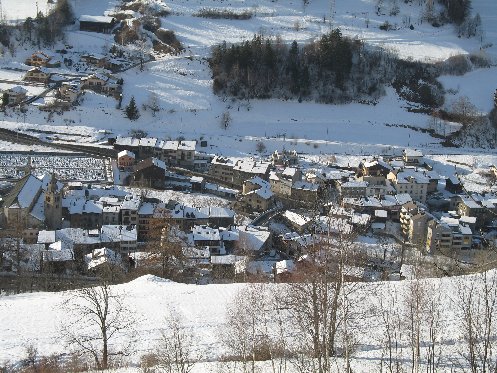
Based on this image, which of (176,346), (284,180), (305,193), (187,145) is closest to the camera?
(176,346)

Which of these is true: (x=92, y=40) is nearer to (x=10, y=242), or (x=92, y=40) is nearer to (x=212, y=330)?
(x=10, y=242)

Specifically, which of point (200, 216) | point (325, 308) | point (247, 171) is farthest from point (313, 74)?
point (325, 308)

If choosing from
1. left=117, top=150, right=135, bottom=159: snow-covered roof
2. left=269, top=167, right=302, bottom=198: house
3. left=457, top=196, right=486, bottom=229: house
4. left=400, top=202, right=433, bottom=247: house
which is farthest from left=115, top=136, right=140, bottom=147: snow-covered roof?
left=457, top=196, right=486, bottom=229: house

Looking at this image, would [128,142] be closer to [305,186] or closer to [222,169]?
[222,169]

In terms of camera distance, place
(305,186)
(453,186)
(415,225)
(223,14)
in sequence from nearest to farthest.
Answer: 1. (415,225)
2. (305,186)
3. (453,186)
4. (223,14)

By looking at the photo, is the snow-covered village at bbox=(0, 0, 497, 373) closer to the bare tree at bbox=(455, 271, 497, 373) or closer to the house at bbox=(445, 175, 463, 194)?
the bare tree at bbox=(455, 271, 497, 373)

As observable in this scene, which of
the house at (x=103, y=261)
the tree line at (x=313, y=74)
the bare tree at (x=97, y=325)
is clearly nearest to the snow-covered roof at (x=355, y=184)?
the tree line at (x=313, y=74)
